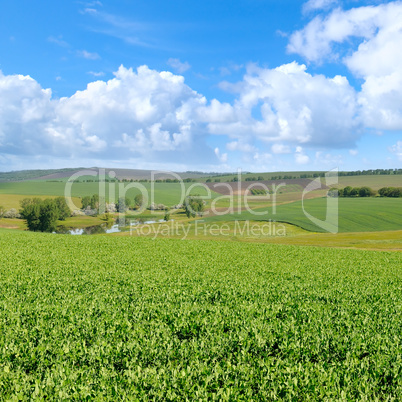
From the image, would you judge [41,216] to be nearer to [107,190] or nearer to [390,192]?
[107,190]

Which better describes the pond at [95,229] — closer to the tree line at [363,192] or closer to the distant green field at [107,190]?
the distant green field at [107,190]

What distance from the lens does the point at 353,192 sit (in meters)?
117

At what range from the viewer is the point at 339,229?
76.2 metres

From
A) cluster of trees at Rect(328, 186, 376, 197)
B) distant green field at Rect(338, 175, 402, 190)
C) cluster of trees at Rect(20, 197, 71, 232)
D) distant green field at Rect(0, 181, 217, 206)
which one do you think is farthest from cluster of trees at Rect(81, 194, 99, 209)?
distant green field at Rect(338, 175, 402, 190)

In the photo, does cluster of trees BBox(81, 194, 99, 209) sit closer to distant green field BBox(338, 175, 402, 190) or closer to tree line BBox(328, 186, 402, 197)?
tree line BBox(328, 186, 402, 197)

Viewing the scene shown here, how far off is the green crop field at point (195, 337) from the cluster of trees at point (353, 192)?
105922 mm

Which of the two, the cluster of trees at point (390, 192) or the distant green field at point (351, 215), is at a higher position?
the cluster of trees at point (390, 192)

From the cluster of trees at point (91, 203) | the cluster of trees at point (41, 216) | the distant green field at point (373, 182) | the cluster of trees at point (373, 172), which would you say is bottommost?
the cluster of trees at point (41, 216)

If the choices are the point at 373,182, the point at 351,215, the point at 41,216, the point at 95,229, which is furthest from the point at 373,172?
the point at 41,216

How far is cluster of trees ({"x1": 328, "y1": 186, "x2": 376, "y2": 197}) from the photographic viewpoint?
378 ft

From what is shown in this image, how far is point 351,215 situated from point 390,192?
127 feet

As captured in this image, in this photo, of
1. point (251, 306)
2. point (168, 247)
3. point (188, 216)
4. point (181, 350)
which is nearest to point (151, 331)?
point (181, 350)

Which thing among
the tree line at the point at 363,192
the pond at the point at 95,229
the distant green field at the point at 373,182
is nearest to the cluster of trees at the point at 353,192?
the tree line at the point at 363,192

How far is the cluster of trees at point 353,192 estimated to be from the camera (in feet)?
378
